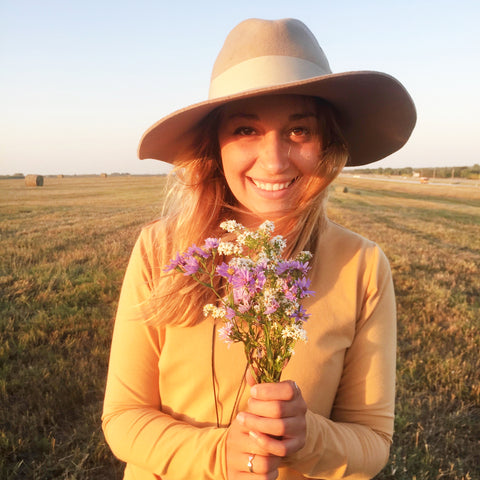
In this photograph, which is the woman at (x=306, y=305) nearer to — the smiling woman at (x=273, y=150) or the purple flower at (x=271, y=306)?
the smiling woman at (x=273, y=150)

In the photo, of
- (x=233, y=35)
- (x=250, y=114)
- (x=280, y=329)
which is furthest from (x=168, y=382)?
(x=233, y=35)

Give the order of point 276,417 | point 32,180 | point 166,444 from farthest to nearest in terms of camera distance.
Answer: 1. point 32,180
2. point 166,444
3. point 276,417

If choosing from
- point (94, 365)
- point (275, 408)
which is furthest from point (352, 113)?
point (94, 365)

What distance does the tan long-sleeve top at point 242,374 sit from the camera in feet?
5.08

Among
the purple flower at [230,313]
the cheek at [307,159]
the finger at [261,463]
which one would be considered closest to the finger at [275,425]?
the finger at [261,463]

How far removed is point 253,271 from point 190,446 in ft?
2.96

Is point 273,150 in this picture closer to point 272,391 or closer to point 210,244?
point 210,244

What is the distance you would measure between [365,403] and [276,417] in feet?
2.48

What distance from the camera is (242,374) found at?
1.64 metres

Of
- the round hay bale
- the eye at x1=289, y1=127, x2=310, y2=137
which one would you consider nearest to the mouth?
the eye at x1=289, y1=127, x2=310, y2=137

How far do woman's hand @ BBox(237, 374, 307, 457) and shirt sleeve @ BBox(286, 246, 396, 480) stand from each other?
284 mm

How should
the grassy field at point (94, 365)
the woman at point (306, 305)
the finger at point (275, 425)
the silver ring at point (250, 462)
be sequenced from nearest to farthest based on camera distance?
the finger at point (275, 425) → the silver ring at point (250, 462) → the woman at point (306, 305) → the grassy field at point (94, 365)

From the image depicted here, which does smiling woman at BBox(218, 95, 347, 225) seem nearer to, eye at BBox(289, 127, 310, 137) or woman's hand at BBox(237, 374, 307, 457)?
eye at BBox(289, 127, 310, 137)

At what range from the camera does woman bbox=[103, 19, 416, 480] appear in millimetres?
1547
